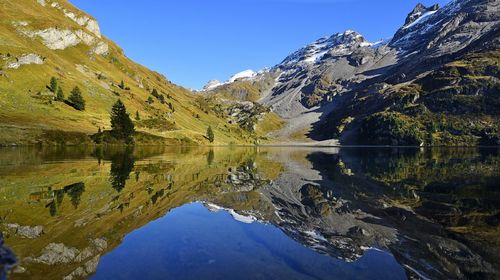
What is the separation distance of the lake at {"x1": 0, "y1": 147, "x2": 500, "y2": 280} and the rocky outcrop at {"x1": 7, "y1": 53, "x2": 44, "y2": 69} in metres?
173

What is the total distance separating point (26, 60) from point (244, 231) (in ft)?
675

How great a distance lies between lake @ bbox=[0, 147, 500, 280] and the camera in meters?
15.7

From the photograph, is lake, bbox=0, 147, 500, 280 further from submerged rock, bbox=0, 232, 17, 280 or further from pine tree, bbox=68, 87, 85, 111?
pine tree, bbox=68, 87, 85, 111

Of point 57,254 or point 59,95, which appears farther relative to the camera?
point 59,95

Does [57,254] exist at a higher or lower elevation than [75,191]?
lower

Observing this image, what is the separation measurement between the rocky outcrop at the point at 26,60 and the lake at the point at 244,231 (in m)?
173

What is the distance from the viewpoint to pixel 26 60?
190000 mm

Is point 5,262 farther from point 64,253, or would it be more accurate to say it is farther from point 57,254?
point 64,253

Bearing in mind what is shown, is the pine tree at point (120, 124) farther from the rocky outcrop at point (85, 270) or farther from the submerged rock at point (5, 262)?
the submerged rock at point (5, 262)

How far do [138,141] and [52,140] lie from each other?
130 feet

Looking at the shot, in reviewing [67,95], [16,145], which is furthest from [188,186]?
[67,95]

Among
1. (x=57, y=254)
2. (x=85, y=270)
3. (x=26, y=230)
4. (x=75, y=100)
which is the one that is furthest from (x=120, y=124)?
(x=85, y=270)

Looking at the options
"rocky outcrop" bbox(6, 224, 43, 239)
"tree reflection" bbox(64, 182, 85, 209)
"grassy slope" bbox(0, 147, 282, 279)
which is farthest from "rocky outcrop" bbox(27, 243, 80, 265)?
"tree reflection" bbox(64, 182, 85, 209)

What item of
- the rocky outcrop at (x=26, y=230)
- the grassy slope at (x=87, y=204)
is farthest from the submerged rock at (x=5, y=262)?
the rocky outcrop at (x=26, y=230)
